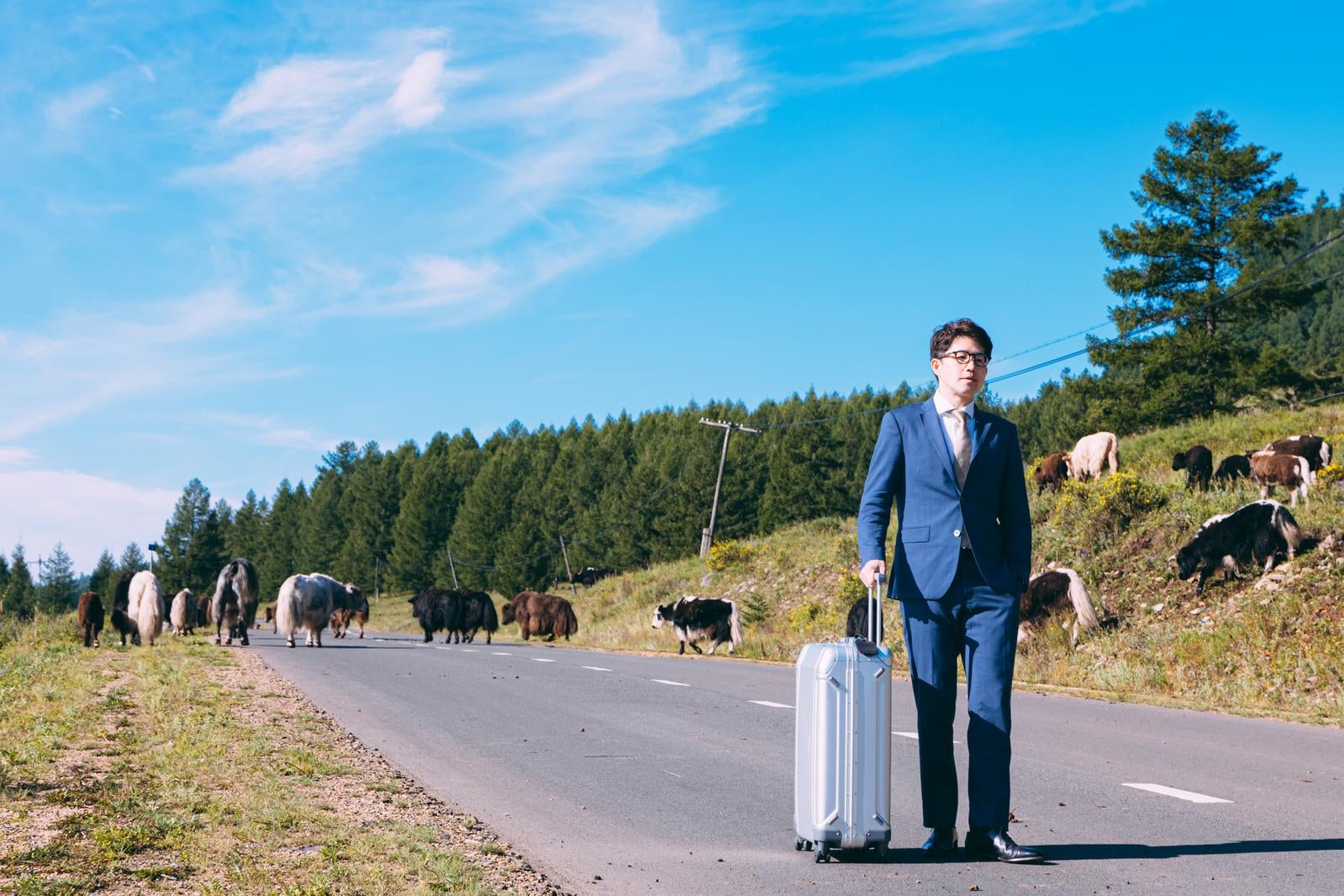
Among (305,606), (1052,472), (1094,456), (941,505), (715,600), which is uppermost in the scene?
(1094,456)

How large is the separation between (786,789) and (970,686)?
239 centimetres

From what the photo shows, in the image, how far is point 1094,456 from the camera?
30.6m

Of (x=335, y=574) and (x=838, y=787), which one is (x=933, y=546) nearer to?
(x=838, y=787)

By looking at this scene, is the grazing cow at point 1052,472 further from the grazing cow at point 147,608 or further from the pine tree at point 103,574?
the pine tree at point 103,574

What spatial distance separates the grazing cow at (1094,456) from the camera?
30406 millimetres

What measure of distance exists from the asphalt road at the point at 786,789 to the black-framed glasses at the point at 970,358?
7.38 ft

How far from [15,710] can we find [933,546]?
31.2ft

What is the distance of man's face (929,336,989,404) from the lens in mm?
5742

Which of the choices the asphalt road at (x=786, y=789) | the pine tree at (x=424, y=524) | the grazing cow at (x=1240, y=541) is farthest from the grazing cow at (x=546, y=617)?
the pine tree at (x=424, y=524)

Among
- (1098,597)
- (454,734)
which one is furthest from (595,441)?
(454,734)

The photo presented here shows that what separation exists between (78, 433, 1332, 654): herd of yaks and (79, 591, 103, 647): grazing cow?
0.03 meters

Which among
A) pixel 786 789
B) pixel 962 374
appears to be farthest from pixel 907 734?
pixel 962 374

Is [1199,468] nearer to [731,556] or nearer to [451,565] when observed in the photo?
[731,556]

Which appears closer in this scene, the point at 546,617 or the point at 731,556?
the point at 546,617
